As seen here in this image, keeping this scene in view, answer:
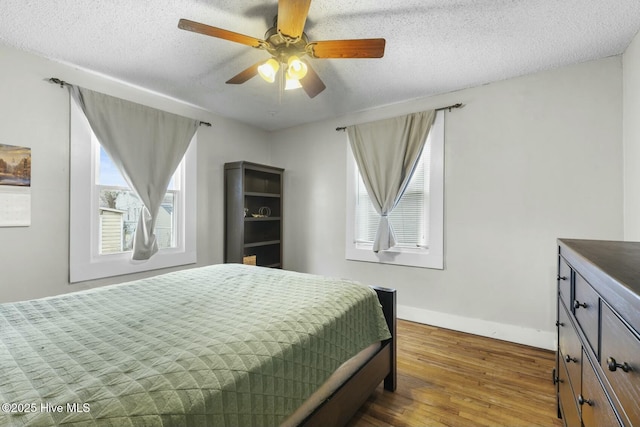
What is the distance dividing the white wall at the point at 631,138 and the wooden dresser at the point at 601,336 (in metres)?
1.19

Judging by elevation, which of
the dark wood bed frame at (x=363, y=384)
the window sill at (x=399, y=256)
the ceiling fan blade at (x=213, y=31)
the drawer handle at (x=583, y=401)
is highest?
the ceiling fan blade at (x=213, y=31)

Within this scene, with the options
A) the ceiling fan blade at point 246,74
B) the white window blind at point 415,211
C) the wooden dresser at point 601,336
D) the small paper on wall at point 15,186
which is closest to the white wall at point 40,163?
the small paper on wall at point 15,186

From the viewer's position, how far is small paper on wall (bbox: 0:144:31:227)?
2088mm

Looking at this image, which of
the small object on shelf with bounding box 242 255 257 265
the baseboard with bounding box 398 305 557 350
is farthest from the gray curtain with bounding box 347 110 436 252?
the small object on shelf with bounding box 242 255 257 265

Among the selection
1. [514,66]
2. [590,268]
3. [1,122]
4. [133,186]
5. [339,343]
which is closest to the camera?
[590,268]

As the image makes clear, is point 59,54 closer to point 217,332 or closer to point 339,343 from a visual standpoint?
point 217,332

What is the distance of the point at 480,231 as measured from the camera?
2.85 metres

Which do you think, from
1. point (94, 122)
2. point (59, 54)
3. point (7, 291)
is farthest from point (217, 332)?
point (59, 54)

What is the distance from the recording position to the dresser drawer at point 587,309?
94cm

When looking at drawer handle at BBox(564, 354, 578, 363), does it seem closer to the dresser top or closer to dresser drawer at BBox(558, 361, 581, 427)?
dresser drawer at BBox(558, 361, 581, 427)

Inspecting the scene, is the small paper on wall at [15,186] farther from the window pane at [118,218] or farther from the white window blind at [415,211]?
the white window blind at [415,211]

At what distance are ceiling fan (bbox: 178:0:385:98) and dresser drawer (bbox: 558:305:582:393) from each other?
1.73m

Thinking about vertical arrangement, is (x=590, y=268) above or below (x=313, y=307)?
above

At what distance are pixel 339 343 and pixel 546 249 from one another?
225 centimetres
